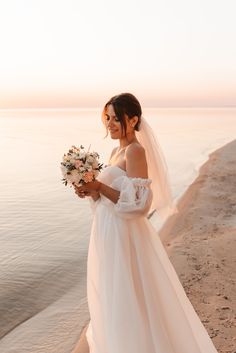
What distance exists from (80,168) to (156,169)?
0.91 metres

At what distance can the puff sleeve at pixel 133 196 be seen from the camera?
13.7 ft

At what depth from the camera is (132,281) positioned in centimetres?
435

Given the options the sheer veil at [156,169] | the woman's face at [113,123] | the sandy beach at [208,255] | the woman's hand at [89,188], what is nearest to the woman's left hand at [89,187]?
the woman's hand at [89,188]

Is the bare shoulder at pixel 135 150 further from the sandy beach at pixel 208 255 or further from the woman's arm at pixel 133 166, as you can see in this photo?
the sandy beach at pixel 208 255

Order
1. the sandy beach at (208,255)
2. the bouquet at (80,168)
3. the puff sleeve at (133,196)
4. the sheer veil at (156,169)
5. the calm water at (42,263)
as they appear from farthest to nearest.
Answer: the calm water at (42,263) → the sandy beach at (208,255) → the sheer veil at (156,169) → the puff sleeve at (133,196) → the bouquet at (80,168)

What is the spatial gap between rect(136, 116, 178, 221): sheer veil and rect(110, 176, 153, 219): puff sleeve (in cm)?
43

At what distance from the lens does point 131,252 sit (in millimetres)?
4430

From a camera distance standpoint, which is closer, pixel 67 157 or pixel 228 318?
pixel 67 157

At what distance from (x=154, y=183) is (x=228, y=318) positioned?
2.77 meters

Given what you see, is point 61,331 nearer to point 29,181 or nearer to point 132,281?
point 132,281

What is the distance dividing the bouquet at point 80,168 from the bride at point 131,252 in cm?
10

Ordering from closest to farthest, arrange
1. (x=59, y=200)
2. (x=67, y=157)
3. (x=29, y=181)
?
(x=67, y=157) → (x=59, y=200) → (x=29, y=181)

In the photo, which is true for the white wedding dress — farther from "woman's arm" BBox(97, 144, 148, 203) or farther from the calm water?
the calm water

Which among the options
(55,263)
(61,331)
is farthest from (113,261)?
(55,263)
